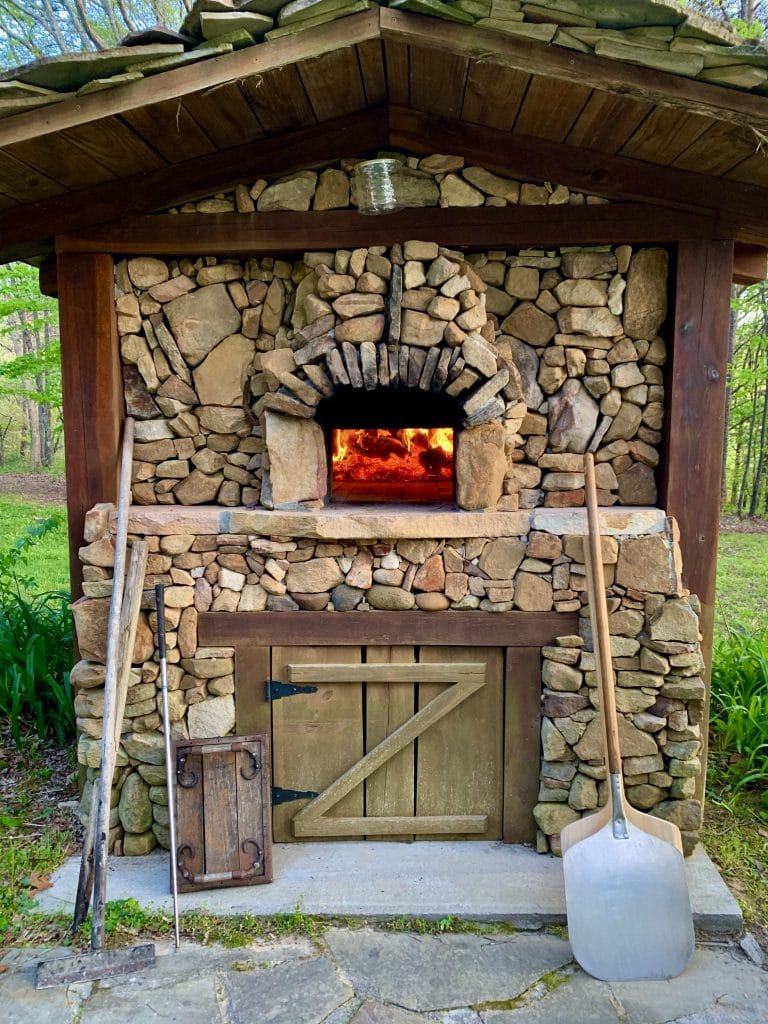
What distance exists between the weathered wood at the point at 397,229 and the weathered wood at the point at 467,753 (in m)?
2.10

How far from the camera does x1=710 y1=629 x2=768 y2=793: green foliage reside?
13.2 ft

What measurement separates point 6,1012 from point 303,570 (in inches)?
81.1

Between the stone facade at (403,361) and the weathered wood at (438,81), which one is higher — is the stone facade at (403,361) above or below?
below

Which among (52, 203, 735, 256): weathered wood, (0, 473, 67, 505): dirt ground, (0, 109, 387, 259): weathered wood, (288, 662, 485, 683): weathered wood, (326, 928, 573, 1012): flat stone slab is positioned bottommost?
(326, 928, 573, 1012): flat stone slab

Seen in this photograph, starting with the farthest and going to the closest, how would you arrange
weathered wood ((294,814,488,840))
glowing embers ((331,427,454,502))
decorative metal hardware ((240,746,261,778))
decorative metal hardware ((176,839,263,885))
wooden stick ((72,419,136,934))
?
glowing embers ((331,427,454,502))
weathered wood ((294,814,488,840))
decorative metal hardware ((240,746,261,778))
decorative metal hardware ((176,839,263,885))
wooden stick ((72,419,136,934))

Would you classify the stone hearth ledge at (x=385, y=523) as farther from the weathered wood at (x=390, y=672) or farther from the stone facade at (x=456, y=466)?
the weathered wood at (x=390, y=672)

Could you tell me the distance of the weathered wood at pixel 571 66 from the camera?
8.30ft

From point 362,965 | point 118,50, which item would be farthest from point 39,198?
point 362,965

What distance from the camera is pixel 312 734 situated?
3.56 metres

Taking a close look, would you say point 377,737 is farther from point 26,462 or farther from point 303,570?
point 26,462

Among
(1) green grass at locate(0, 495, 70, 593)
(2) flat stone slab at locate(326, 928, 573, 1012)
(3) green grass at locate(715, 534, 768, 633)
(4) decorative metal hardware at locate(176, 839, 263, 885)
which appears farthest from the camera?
(1) green grass at locate(0, 495, 70, 593)

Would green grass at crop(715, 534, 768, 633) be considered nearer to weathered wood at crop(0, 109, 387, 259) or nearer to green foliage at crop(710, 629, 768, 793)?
green foliage at crop(710, 629, 768, 793)

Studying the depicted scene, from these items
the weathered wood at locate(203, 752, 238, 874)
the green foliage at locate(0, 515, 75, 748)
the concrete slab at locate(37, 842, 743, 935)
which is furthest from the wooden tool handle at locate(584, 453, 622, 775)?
the green foliage at locate(0, 515, 75, 748)

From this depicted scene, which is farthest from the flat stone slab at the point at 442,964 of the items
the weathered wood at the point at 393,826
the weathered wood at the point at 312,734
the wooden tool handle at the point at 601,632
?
the wooden tool handle at the point at 601,632
